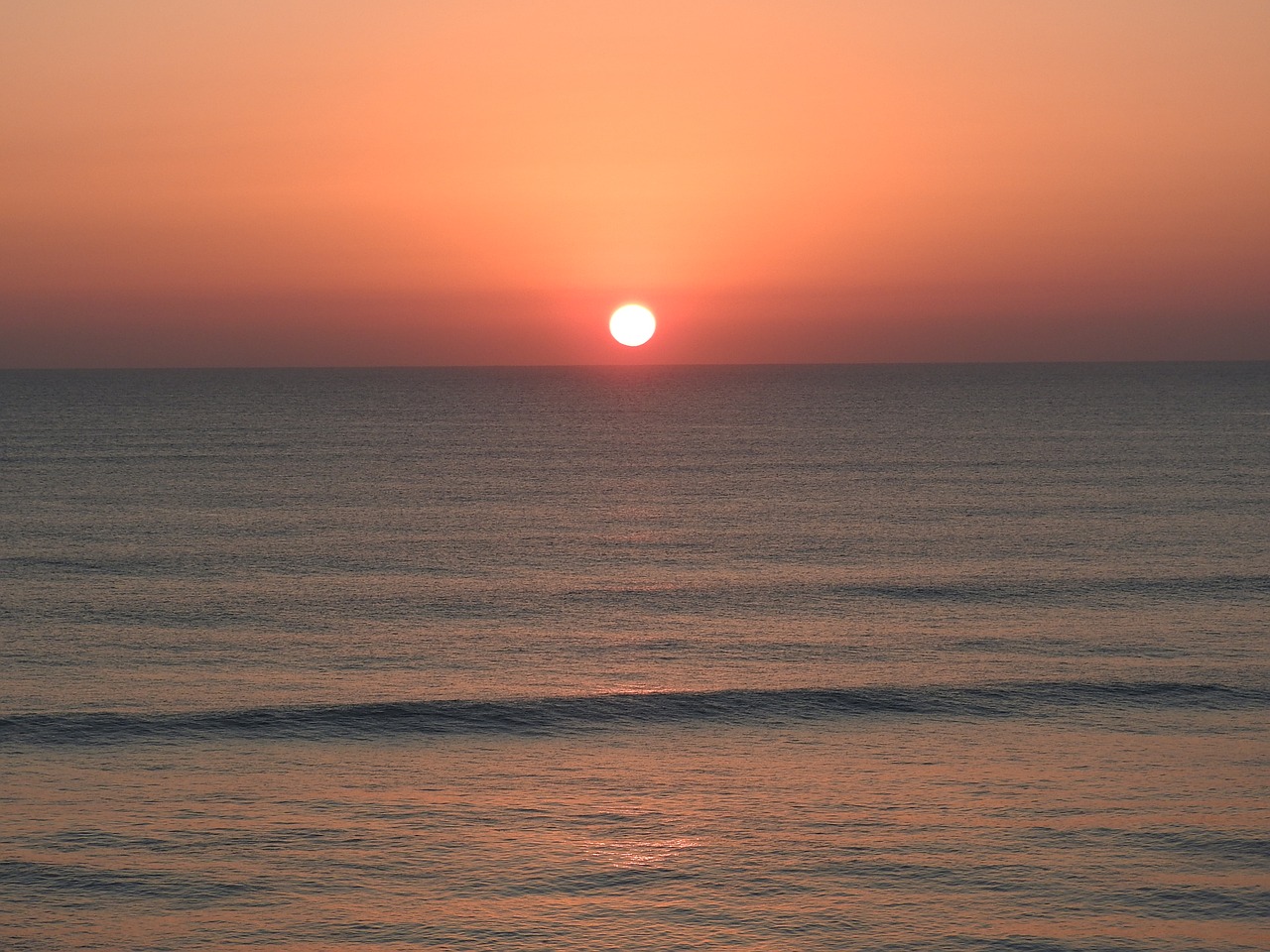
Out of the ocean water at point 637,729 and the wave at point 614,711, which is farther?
the wave at point 614,711

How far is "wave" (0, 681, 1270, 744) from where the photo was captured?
33.3m

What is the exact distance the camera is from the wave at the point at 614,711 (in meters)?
33.3

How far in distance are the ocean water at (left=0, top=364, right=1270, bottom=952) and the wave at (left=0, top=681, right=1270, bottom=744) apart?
15cm

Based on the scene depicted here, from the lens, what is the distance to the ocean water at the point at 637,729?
2261cm

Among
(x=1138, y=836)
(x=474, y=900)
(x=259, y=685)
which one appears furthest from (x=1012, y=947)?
(x=259, y=685)

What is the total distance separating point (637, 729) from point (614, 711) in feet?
5.34

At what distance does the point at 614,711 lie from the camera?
35.3m

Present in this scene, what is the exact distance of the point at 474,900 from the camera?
22.8m

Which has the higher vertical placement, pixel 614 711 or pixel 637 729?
pixel 614 711

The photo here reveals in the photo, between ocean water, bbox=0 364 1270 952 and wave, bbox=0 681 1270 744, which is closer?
ocean water, bbox=0 364 1270 952

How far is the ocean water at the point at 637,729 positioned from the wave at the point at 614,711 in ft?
0.48

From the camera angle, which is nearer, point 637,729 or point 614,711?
point 637,729

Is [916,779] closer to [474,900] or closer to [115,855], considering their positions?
[474,900]

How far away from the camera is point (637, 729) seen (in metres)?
33.8
